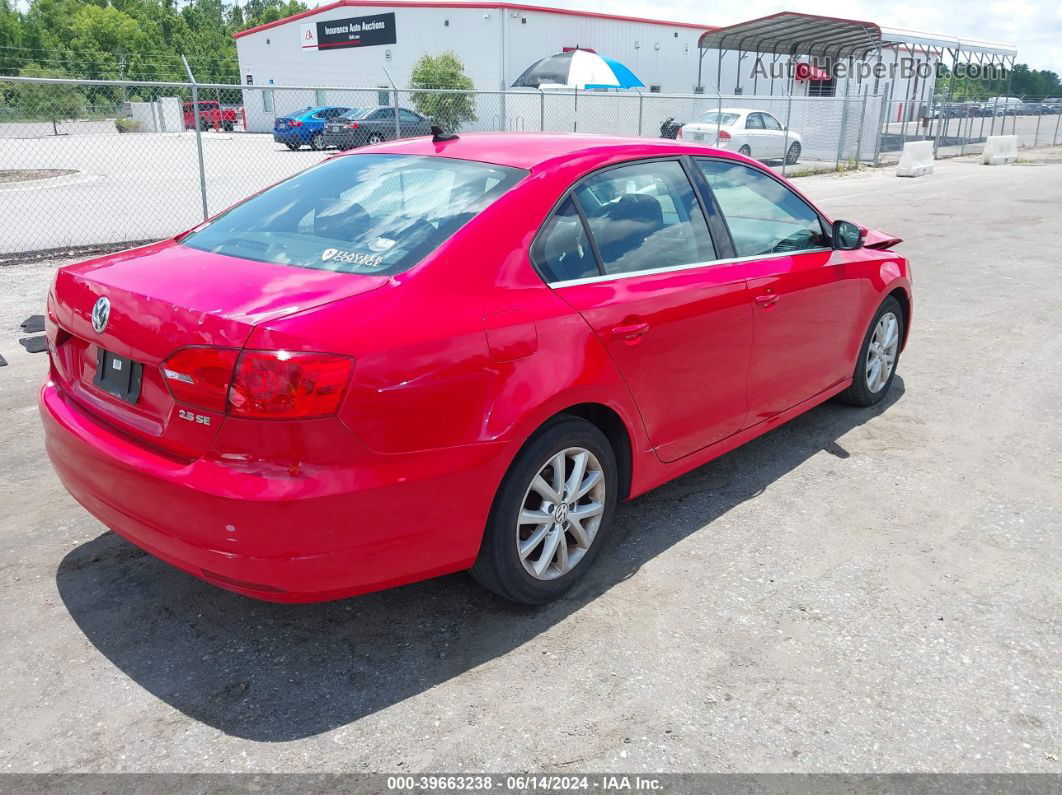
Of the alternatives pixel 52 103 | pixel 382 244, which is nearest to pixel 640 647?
pixel 382 244

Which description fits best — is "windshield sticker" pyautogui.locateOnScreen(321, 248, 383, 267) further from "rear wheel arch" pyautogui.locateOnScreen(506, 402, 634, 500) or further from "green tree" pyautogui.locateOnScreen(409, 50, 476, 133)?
"green tree" pyautogui.locateOnScreen(409, 50, 476, 133)

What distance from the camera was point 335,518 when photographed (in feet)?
8.41

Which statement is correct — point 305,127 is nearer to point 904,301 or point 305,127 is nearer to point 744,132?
point 744,132

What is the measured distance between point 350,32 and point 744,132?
95.9ft

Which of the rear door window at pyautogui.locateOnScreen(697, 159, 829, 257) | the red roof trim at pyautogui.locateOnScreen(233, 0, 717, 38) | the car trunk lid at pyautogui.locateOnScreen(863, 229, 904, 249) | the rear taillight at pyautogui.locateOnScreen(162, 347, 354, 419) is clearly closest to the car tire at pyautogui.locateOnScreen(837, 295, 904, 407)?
the car trunk lid at pyautogui.locateOnScreen(863, 229, 904, 249)

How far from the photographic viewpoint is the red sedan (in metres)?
2.54

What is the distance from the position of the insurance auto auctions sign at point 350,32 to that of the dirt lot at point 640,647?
41505 mm

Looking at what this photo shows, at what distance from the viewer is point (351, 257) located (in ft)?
9.86

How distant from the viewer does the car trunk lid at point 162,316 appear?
2.60m

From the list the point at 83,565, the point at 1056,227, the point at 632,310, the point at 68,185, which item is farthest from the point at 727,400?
the point at 68,185

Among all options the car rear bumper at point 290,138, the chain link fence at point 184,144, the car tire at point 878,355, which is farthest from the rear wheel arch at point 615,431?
the car rear bumper at point 290,138

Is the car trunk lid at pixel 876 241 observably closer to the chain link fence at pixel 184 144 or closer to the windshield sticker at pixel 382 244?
the windshield sticker at pixel 382 244

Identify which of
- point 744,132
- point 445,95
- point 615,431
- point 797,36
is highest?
point 797,36

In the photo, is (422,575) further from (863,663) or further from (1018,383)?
(1018,383)
